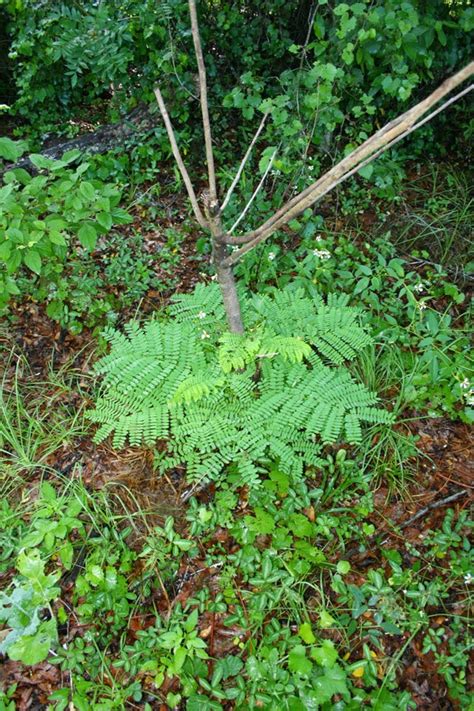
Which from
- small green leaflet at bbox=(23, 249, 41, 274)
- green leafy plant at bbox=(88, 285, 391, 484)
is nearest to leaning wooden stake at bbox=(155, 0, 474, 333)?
green leafy plant at bbox=(88, 285, 391, 484)

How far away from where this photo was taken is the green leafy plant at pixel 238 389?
2.12 m

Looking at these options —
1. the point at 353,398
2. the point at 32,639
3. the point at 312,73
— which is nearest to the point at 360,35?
the point at 312,73

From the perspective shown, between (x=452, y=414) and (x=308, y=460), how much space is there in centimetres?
86

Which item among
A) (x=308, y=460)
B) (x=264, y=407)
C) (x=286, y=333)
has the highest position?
(x=286, y=333)

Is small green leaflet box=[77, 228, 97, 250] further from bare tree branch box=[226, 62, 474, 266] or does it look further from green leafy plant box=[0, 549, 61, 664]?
green leafy plant box=[0, 549, 61, 664]

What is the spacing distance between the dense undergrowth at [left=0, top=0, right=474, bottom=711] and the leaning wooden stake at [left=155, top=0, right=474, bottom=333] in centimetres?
37

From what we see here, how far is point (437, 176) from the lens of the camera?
3.64 metres

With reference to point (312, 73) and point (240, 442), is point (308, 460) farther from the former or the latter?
point (312, 73)

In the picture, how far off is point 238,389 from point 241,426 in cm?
17

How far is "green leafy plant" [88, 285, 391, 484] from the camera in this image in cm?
212

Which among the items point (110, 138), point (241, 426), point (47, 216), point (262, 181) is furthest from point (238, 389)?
point (110, 138)

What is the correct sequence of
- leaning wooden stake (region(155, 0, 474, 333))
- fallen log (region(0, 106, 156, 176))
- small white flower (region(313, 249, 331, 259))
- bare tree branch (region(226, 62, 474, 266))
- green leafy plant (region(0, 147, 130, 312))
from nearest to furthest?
bare tree branch (region(226, 62, 474, 266)) → leaning wooden stake (region(155, 0, 474, 333)) → green leafy plant (region(0, 147, 130, 312)) → small white flower (region(313, 249, 331, 259)) → fallen log (region(0, 106, 156, 176))

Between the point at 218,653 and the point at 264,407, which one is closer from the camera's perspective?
the point at 218,653

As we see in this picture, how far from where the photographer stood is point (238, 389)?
7.30ft
